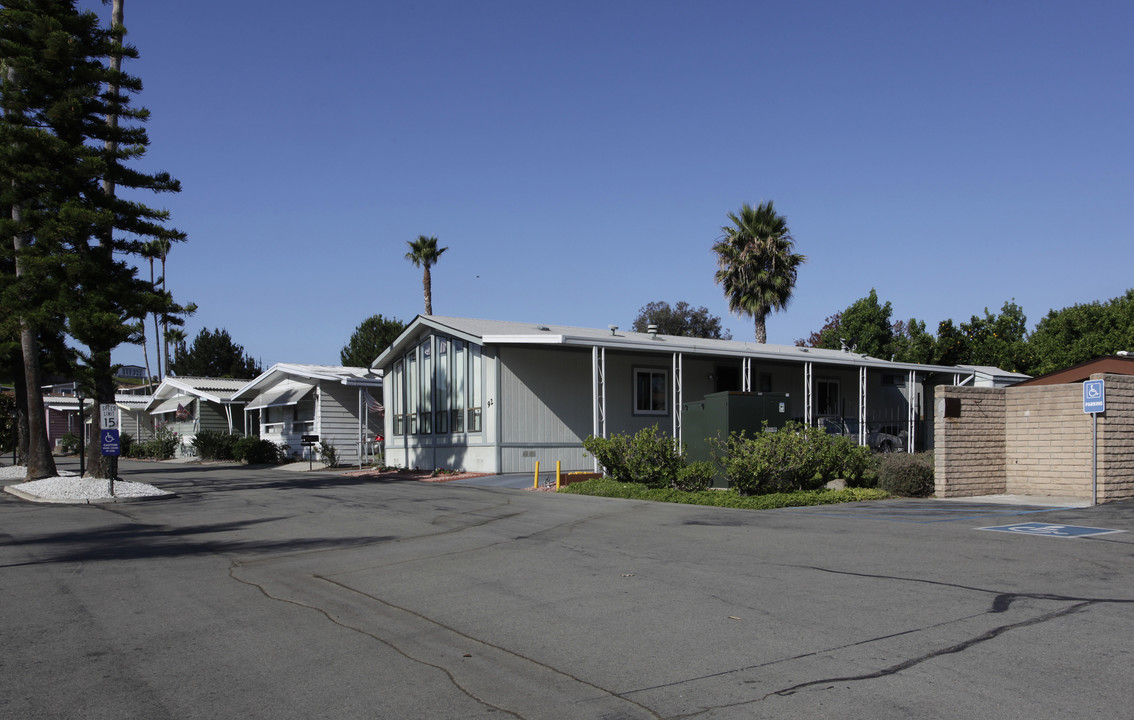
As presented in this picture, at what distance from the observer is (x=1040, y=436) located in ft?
54.0

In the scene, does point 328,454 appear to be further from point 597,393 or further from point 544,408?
point 597,393

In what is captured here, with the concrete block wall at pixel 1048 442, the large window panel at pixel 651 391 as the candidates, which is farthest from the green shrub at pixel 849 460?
the large window panel at pixel 651 391

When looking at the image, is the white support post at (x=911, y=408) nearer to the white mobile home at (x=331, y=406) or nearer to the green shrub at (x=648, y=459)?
the green shrub at (x=648, y=459)

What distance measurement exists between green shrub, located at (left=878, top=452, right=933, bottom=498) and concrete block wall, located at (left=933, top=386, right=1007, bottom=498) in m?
0.27

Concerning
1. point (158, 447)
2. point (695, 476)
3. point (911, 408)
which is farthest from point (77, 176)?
point (158, 447)

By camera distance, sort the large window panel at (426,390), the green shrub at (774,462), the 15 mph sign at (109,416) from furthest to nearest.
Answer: the large window panel at (426,390)
the 15 mph sign at (109,416)
the green shrub at (774,462)

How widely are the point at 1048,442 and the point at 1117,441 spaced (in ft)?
3.78

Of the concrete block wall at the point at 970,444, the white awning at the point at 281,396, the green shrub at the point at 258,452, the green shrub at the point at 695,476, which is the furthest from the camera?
the green shrub at the point at 258,452

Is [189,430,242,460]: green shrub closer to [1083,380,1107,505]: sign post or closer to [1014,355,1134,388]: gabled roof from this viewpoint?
[1014,355,1134,388]: gabled roof

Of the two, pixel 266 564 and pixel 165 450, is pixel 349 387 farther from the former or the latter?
pixel 266 564

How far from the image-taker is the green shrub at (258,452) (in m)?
36.5

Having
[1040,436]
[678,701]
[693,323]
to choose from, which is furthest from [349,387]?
[693,323]

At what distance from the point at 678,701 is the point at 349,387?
3204 cm

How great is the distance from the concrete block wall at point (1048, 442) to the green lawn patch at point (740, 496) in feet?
9.16
